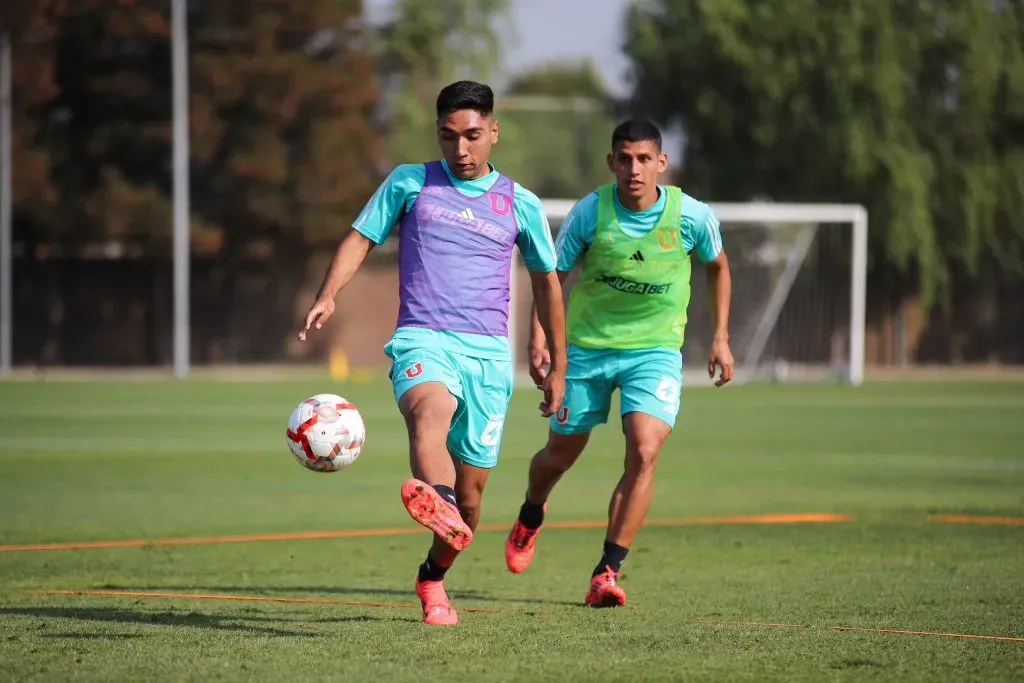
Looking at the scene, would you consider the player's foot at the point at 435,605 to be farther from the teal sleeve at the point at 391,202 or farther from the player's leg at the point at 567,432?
the teal sleeve at the point at 391,202

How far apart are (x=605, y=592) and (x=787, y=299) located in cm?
3000

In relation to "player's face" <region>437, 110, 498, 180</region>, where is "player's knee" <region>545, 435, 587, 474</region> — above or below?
below

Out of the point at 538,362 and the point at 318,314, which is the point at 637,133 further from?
the point at 318,314

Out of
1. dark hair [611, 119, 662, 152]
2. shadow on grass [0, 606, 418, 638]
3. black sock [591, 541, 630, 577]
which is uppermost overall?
dark hair [611, 119, 662, 152]

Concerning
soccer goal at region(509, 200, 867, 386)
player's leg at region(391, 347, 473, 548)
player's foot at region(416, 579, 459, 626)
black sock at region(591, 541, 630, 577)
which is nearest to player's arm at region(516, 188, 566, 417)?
player's leg at region(391, 347, 473, 548)

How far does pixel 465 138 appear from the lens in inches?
313

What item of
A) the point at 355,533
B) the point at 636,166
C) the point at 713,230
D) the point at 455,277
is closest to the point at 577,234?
the point at 636,166

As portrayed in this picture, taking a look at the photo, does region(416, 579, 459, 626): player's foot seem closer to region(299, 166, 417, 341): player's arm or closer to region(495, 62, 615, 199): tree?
region(299, 166, 417, 341): player's arm

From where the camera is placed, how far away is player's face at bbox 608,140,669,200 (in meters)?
9.16

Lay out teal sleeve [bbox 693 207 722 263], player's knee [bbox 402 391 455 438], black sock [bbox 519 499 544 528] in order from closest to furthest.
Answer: player's knee [bbox 402 391 455 438], teal sleeve [bbox 693 207 722 263], black sock [bbox 519 499 544 528]

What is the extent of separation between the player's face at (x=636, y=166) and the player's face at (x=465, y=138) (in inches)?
52.6

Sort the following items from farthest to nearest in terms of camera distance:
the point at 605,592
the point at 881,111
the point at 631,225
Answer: the point at 881,111 → the point at 631,225 → the point at 605,592

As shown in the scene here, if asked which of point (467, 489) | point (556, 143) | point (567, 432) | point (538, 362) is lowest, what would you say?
point (467, 489)

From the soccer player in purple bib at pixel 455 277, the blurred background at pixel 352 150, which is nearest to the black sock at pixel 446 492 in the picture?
the soccer player in purple bib at pixel 455 277
